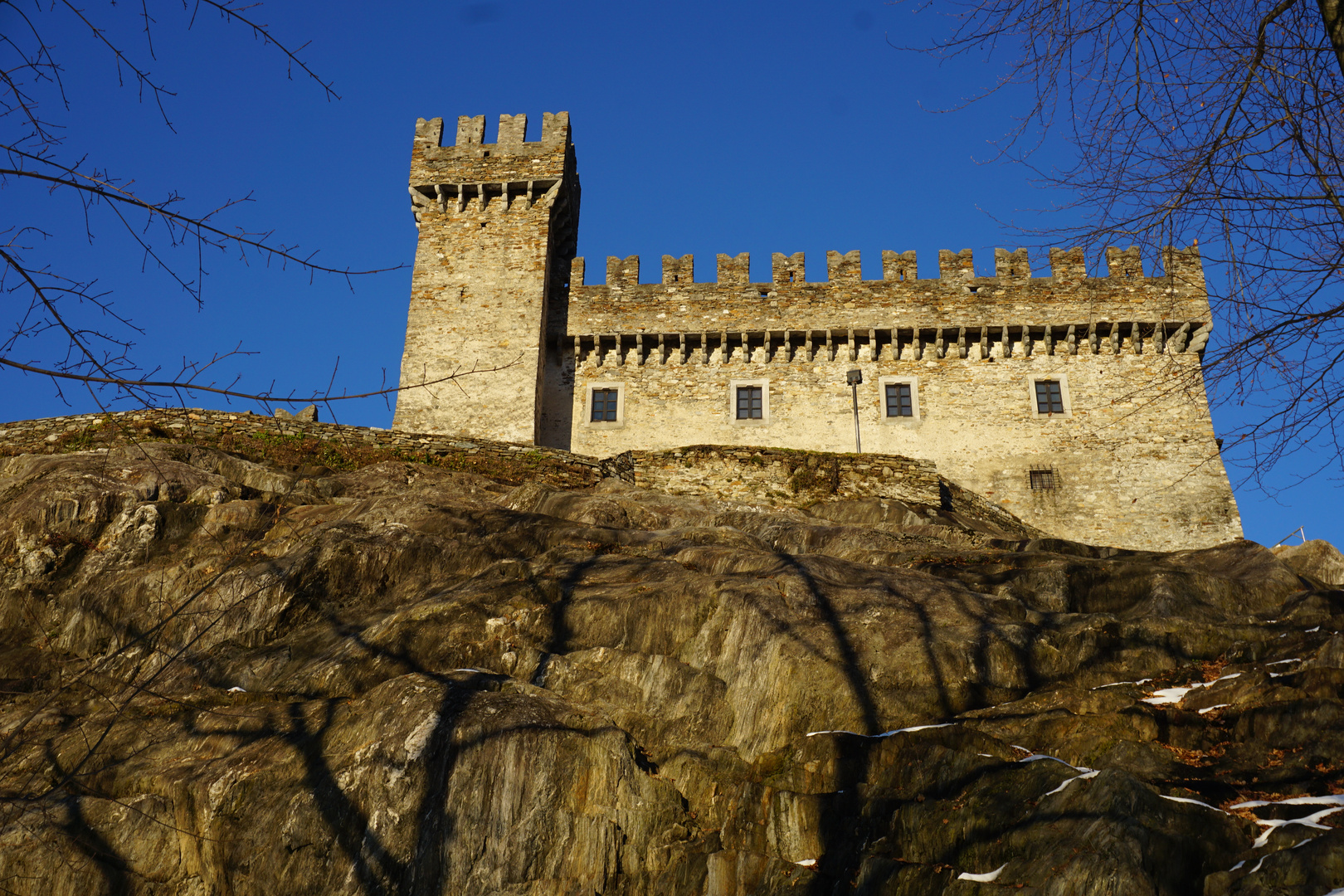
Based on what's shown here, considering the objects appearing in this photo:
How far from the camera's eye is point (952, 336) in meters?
26.8

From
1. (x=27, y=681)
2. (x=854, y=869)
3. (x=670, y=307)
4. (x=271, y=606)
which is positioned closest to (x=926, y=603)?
(x=854, y=869)

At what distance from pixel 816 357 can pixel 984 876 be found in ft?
67.7

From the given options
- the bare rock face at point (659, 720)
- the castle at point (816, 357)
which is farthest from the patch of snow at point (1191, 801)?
the castle at point (816, 357)

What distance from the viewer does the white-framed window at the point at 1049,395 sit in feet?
84.7

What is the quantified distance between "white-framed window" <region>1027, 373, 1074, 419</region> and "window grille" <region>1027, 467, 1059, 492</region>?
4.95ft

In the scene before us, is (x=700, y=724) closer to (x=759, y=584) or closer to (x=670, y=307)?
(x=759, y=584)

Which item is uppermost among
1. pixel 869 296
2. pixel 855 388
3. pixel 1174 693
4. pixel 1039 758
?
pixel 869 296

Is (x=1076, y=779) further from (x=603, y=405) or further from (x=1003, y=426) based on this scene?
(x=603, y=405)

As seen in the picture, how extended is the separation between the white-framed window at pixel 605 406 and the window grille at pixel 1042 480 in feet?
33.3

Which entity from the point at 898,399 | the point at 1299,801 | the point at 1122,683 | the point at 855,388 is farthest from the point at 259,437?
the point at 1299,801

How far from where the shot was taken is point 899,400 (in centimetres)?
2631

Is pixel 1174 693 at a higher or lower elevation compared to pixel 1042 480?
lower

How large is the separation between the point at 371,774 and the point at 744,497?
13.5m

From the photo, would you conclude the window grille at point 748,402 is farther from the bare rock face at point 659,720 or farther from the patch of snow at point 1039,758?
the patch of snow at point 1039,758
